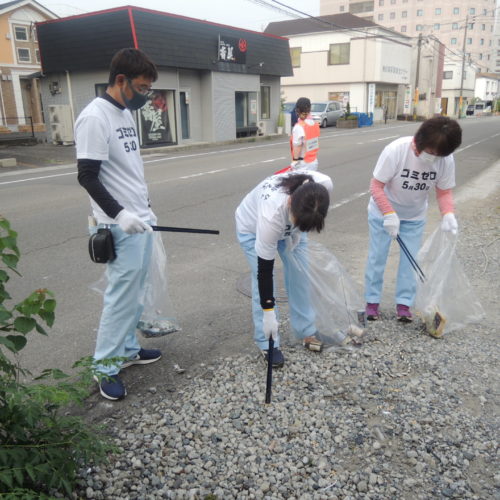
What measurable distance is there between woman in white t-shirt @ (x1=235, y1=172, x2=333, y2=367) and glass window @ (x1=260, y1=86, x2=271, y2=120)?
22854mm

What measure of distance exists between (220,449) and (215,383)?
0.56 m

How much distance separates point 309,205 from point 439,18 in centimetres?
9374

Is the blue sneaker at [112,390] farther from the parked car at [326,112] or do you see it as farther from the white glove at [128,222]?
the parked car at [326,112]

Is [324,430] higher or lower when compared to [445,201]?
lower

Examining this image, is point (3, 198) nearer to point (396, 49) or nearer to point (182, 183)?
point (182, 183)

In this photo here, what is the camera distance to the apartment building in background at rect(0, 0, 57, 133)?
2720 cm

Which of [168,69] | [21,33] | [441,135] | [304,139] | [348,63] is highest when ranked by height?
[21,33]

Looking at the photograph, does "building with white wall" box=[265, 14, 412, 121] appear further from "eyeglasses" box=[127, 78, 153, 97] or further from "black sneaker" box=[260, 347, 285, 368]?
"black sneaker" box=[260, 347, 285, 368]

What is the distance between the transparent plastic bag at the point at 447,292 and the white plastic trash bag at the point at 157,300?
72.2 inches

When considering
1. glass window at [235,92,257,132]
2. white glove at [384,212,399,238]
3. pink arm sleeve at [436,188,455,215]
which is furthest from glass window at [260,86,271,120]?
white glove at [384,212,399,238]

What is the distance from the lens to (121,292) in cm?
275

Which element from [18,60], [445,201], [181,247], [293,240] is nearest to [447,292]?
[445,201]

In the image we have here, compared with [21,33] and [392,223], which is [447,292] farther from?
[21,33]

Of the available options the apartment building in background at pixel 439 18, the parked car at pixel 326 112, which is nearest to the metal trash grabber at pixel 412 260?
the parked car at pixel 326 112
